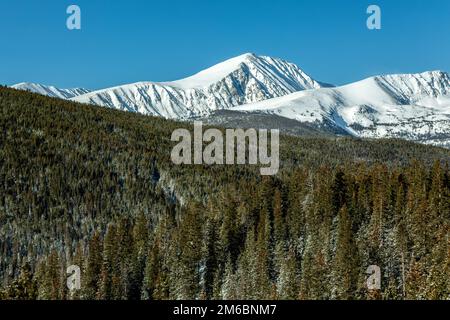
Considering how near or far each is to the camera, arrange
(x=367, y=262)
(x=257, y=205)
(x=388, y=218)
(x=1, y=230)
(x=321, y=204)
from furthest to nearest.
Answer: (x=1, y=230) < (x=257, y=205) < (x=321, y=204) < (x=388, y=218) < (x=367, y=262)

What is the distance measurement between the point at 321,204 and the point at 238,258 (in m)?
20.7

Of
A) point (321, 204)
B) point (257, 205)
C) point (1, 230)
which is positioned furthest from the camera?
point (1, 230)

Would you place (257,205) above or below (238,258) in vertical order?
above

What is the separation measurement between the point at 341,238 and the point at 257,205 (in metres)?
37.9

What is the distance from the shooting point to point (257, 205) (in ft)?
457

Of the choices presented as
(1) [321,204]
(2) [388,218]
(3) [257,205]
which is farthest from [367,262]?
(3) [257,205]

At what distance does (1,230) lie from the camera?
643 feet
